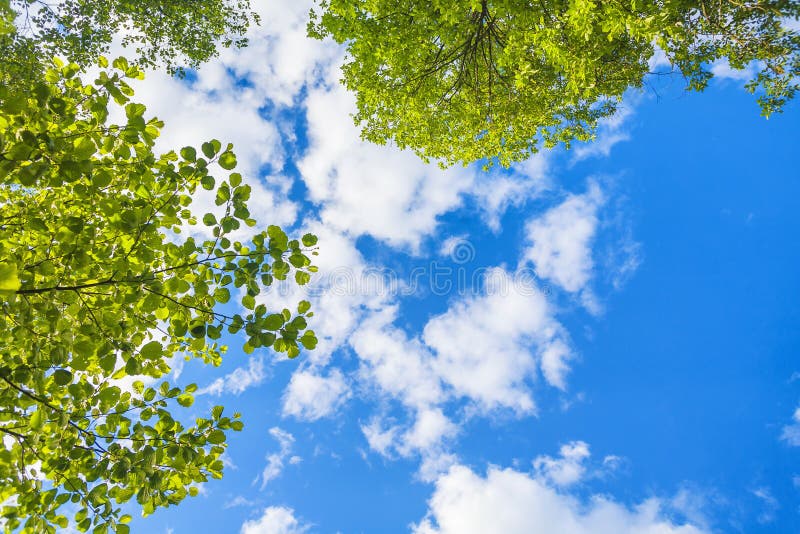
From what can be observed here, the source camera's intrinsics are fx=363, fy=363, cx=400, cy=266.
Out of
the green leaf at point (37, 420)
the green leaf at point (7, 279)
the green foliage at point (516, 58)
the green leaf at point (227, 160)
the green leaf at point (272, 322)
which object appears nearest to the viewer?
the green leaf at point (7, 279)

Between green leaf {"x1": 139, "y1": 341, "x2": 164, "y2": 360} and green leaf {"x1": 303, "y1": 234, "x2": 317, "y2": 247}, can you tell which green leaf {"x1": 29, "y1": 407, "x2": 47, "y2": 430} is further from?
green leaf {"x1": 303, "y1": 234, "x2": 317, "y2": 247}

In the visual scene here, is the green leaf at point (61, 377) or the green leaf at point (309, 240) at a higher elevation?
the green leaf at point (309, 240)

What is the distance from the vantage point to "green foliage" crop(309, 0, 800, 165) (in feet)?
A: 21.4

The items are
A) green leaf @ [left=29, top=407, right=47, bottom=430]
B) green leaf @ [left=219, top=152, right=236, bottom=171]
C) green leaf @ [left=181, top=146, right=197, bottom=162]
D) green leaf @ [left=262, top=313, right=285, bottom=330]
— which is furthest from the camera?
green leaf @ [left=219, top=152, right=236, bottom=171]

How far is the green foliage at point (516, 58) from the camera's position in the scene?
652 cm

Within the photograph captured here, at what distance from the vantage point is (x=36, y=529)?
2.51 meters

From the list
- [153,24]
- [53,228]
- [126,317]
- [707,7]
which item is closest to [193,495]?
[126,317]

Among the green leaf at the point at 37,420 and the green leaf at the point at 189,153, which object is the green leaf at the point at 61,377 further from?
the green leaf at the point at 189,153

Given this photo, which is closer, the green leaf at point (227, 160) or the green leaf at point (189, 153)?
the green leaf at point (189, 153)

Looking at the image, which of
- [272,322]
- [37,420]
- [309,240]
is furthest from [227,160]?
[37,420]

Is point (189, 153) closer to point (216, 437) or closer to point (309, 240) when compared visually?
point (309, 240)

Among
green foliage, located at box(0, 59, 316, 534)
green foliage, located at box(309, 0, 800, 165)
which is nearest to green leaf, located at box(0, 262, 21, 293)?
green foliage, located at box(0, 59, 316, 534)

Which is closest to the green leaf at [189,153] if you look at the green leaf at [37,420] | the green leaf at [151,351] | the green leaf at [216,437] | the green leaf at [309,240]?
the green leaf at [309,240]

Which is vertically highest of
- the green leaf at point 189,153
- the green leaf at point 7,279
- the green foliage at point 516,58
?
the green foliage at point 516,58
